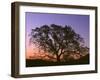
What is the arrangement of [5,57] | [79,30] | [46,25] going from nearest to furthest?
[5,57]
[46,25]
[79,30]

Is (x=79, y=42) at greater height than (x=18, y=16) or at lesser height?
lesser

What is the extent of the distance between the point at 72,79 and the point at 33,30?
1.86 ft

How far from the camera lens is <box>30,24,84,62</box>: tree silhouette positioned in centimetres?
204

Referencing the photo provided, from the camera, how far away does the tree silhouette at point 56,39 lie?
204cm

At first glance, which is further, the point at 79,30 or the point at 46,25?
the point at 79,30

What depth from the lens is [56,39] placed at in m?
2.10

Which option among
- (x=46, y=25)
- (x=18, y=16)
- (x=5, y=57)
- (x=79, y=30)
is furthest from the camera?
(x=79, y=30)

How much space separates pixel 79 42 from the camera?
220 cm

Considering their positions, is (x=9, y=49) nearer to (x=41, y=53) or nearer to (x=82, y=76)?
(x=41, y=53)

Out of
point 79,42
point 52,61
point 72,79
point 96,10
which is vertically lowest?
point 72,79

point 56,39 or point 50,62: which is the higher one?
point 56,39

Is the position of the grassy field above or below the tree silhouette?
below

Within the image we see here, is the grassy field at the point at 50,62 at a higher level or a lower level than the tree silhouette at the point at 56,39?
lower

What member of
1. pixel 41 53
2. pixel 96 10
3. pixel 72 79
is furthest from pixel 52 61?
pixel 96 10
